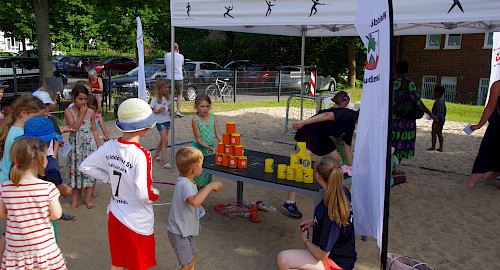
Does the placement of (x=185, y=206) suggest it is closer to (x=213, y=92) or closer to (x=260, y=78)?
(x=213, y=92)

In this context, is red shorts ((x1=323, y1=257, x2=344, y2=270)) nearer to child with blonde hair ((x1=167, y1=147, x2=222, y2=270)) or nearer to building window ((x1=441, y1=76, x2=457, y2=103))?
child with blonde hair ((x1=167, y1=147, x2=222, y2=270))

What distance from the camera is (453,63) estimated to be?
72.0 ft

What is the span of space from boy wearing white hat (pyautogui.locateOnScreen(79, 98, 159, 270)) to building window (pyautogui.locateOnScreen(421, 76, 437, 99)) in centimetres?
2302

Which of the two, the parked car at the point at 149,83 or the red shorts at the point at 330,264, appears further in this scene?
the parked car at the point at 149,83

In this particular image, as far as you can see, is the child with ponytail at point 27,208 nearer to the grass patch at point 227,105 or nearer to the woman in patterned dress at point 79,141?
the woman in patterned dress at point 79,141

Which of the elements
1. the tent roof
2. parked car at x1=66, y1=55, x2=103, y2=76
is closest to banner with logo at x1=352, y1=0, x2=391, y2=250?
the tent roof

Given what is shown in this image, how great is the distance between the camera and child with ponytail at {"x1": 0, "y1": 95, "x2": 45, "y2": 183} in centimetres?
346

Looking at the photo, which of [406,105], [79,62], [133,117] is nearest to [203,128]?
[133,117]

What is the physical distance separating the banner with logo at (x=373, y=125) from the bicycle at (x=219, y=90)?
13.5 metres

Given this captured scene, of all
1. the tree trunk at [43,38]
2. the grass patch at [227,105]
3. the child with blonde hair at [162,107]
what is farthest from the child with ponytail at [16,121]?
the tree trunk at [43,38]

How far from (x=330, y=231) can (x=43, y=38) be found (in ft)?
46.1

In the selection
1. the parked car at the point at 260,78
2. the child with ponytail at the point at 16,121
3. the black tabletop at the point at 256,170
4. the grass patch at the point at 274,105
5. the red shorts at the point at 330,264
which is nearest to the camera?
the red shorts at the point at 330,264

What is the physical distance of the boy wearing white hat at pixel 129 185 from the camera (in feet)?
9.39

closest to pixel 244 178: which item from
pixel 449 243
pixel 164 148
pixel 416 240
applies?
pixel 416 240
